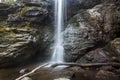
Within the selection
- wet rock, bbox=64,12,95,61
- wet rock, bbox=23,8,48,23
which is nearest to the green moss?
wet rock, bbox=64,12,95,61

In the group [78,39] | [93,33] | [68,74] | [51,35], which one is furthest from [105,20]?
[68,74]

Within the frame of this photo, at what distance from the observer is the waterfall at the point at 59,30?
57.9 feet

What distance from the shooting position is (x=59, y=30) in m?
18.7

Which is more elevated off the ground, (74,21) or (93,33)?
(74,21)

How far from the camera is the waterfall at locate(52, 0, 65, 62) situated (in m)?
17.6

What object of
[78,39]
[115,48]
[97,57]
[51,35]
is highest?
[51,35]

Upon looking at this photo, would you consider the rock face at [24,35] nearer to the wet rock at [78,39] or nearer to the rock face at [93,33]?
the wet rock at [78,39]

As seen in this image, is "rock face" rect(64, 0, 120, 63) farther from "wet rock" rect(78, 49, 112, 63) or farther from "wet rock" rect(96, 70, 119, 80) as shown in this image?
"wet rock" rect(96, 70, 119, 80)

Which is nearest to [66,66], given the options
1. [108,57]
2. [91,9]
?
[108,57]

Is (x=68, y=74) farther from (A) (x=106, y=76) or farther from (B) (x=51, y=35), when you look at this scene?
(B) (x=51, y=35)

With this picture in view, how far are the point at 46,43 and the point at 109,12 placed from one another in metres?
6.78

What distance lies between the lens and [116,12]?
53.8 ft

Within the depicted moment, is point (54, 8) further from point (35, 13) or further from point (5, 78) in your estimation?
point (5, 78)

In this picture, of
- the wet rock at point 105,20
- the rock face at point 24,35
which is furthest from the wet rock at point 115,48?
the rock face at point 24,35
